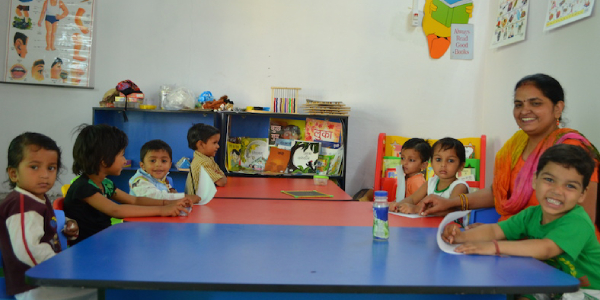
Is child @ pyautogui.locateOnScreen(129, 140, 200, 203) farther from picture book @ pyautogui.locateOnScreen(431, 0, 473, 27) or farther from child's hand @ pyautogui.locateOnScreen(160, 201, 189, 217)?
picture book @ pyautogui.locateOnScreen(431, 0, 473, 27)

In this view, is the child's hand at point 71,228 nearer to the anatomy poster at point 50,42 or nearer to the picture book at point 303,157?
the picture book at point 303,157

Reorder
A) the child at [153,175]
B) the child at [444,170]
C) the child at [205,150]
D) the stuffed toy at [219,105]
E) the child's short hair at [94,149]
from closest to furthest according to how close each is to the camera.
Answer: the child's short hair at [94,149]
the child at [153,175]
the child at [444,170]
the child at [205,150]
the stuffed toy at [219,105]

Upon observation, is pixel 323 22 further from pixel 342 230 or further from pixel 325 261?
pixel 325 261

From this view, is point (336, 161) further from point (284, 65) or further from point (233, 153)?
point (284, 65)

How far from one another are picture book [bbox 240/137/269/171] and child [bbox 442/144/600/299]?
9.71ft

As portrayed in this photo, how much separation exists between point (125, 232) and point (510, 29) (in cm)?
370

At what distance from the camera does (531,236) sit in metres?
1.68

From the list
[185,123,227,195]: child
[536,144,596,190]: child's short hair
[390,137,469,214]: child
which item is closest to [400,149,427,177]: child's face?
[390,137,469,214]: child

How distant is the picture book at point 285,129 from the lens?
179 inches

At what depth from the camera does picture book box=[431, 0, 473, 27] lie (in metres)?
4.70

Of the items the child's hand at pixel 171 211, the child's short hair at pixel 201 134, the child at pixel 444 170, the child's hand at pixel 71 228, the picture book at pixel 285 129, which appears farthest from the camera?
the picture book at pixel 285 129

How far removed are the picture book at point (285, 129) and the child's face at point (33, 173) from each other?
2.92 metres

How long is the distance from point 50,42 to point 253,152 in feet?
7.06

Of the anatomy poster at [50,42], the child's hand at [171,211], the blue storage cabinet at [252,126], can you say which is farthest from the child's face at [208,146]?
the anatomy poster at [50,42]
